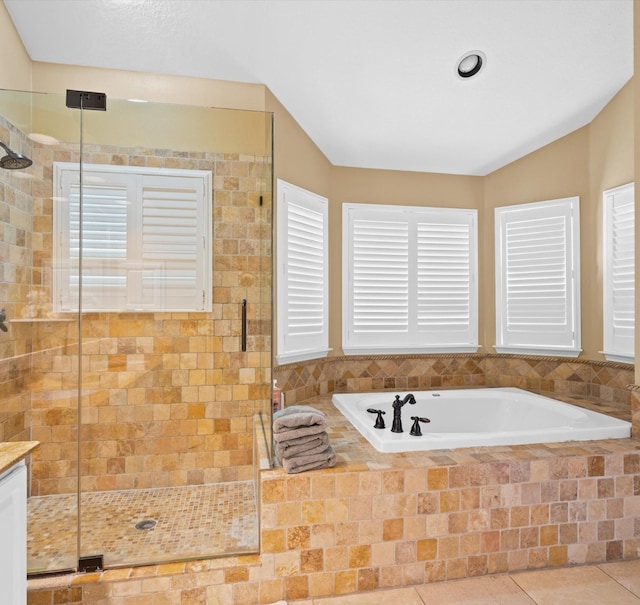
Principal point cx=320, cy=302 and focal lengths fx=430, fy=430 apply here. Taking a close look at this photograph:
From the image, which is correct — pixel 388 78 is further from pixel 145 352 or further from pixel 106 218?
pixel 145 352

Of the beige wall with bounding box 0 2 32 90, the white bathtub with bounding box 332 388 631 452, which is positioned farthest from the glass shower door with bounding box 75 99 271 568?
the white bathtub with bounding box 332 388 631 452

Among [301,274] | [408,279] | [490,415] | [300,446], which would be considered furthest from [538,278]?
[300,446]

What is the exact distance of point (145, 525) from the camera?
2.00m

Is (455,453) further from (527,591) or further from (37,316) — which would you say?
(37,316)

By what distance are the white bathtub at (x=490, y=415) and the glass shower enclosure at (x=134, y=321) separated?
87 centimetres

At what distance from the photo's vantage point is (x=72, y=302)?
2.07 metres

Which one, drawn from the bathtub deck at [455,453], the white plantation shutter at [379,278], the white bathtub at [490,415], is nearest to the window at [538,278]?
the white bathtub at [490,415]

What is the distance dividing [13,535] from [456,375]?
3176 millimetres

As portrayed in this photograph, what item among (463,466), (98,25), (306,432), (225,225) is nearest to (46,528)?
(306,432)

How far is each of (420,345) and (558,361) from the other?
1058 millimetres

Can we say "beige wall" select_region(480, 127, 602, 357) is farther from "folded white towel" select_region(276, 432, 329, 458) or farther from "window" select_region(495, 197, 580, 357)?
"folded white towel" select_region(276, 432, 329, 458)

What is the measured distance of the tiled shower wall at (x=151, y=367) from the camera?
2018 millimetres

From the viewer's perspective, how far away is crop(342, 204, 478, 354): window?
139 inches

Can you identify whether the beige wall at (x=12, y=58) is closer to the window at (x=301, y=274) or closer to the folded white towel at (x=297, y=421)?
the window at (x=301, y=274)
